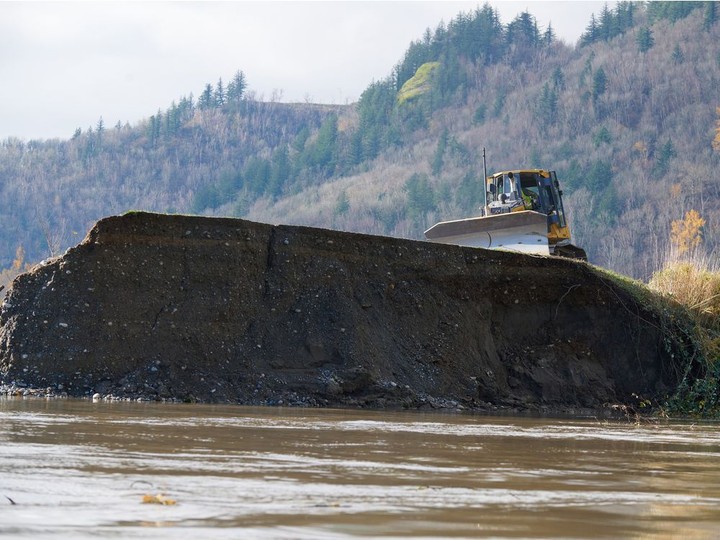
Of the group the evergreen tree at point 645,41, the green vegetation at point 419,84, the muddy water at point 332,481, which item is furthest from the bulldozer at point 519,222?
the green vegetation at point 419,84

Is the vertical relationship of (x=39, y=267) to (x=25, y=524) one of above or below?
above

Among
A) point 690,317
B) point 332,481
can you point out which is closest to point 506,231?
point 690,317

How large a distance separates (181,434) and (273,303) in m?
8.33

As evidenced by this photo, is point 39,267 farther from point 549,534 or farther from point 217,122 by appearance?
point 217,122

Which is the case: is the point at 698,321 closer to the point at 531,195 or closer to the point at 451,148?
the point at 531,195

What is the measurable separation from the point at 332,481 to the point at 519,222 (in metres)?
18.4

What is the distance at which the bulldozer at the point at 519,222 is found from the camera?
23.9 metres

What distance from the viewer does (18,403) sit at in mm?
12625

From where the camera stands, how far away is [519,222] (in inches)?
941

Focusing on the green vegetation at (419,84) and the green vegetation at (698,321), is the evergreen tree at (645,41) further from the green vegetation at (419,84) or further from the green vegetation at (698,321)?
the green vegetation at (698,321)

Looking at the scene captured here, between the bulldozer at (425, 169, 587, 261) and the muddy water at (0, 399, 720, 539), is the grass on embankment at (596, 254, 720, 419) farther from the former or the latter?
the muddy water at (0, 399, 720, 539)

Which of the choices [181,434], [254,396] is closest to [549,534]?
[181,434]

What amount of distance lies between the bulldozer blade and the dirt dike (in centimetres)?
331

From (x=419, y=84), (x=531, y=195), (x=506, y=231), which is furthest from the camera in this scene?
(x=419, y=84)
